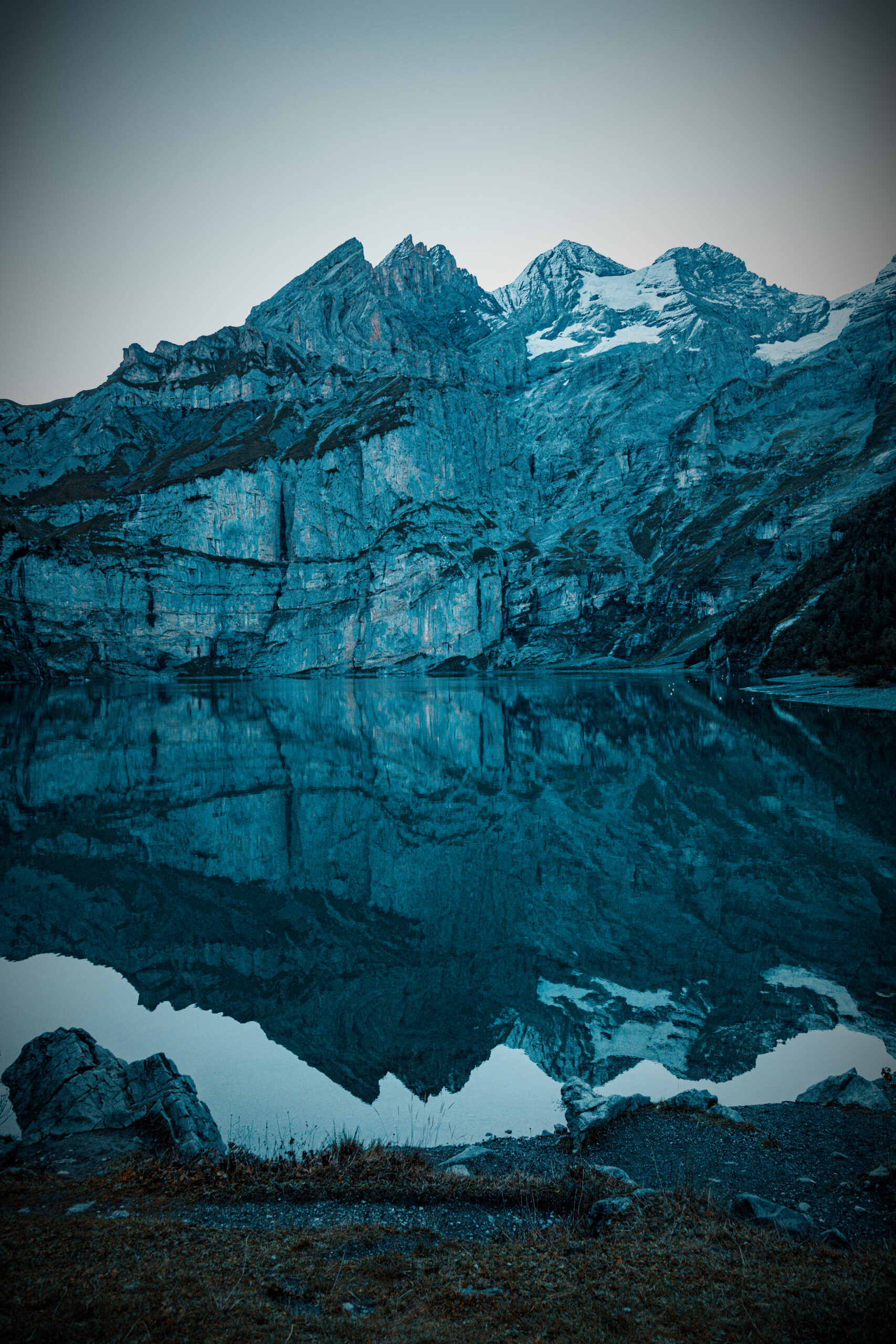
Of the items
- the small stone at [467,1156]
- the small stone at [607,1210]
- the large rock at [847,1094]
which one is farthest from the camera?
the large rock at [847,1094]

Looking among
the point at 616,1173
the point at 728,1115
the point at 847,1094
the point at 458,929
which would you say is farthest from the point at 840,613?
the point at 616,1173

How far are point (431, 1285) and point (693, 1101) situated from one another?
19.1 feet

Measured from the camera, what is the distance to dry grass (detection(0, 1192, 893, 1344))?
485cm

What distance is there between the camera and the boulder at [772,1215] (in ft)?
21.0

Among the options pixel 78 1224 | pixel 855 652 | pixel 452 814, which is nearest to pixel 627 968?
pixel 78 1224

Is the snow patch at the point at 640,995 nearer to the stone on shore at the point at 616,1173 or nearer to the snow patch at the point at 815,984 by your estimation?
the snow patch at the point at 815,984

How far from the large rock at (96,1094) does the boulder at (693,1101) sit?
6.75 m

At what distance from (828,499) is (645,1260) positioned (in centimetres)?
18859

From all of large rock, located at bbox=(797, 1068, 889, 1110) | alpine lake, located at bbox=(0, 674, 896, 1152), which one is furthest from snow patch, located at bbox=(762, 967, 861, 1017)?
large rock, located at bbox=(797, 1068, 889, 1110)

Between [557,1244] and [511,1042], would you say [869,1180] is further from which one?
[511,1042]

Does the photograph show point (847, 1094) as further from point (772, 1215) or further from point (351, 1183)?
point (351, 1183)

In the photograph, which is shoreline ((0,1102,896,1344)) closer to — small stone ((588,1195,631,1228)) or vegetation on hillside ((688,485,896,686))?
small stone ((588,1195,631,1228))

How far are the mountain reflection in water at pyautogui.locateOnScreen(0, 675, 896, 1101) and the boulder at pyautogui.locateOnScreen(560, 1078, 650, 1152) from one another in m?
0.92

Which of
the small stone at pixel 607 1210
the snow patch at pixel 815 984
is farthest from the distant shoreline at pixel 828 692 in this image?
the small stone at pixel 607 1210
